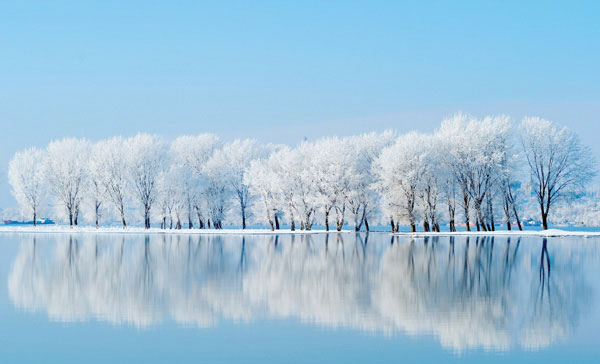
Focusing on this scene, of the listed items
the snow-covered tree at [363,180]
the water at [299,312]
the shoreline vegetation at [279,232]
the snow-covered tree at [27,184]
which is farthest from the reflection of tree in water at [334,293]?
the snow-covered tree at [27,184]

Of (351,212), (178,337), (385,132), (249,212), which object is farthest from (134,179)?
(178,337)

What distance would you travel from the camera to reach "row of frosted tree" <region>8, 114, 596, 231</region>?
207ft

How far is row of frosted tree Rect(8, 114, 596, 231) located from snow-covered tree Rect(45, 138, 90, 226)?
0.48ft

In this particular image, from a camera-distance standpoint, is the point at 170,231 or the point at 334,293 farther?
the point at 170,231

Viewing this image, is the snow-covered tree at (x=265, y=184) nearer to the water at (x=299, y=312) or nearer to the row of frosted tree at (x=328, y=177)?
the row of frosted tree at (x=328, y=177)

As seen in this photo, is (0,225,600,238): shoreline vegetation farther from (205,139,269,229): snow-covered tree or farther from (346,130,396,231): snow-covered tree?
(205,139,269,229): snow-covered tree

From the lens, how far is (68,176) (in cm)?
8031

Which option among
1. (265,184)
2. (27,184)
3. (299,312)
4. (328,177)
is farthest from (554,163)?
(27,184)

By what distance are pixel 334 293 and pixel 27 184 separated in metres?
77.2

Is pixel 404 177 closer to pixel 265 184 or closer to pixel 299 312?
pixel 265 184

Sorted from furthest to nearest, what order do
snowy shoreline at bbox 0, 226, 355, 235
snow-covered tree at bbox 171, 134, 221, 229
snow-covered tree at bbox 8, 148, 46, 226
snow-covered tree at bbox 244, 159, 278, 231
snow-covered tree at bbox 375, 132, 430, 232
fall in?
snow-covered tree at bbox 8, 148, 46, 226, snow-covered tree at bbox 171, 134, 221, 229, snow-covered tree at bbox 244, 159, 278, 231, snowy shoreline at bbox 0, 226, 355, 235, snow-covered tree at bbox 375, 132, 430, 232

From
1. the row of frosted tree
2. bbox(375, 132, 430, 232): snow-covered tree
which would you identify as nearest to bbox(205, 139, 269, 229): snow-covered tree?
the row of frosted tree

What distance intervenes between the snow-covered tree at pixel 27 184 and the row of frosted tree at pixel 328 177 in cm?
15

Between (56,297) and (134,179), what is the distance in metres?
57.9
